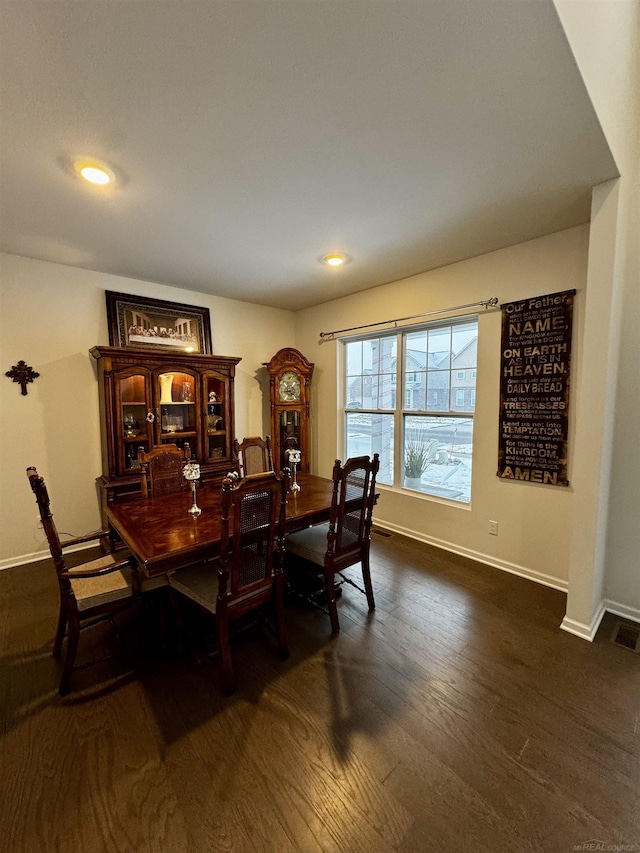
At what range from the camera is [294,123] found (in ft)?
5.01

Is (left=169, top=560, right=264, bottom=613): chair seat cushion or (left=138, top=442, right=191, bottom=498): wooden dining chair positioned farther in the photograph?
(left=138, top=442, right=191, bottom=498): wooden dining chair

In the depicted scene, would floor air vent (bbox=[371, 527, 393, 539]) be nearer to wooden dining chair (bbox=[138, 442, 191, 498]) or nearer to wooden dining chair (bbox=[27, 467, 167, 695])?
wooden dining chair (bbox=[138, 442, 191, 498])

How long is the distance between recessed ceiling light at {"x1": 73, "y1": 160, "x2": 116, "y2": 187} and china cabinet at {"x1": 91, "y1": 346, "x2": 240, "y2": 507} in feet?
4.85

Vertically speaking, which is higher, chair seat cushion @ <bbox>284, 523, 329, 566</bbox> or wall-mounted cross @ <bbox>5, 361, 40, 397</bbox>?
wall-mounted cross @ <bbox>5, 361, 40, 397</bbox>

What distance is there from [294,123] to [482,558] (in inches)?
131

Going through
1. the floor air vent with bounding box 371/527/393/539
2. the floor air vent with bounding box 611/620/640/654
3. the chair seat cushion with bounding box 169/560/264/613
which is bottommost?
the floor air vent with bounding box 611/620/640/654

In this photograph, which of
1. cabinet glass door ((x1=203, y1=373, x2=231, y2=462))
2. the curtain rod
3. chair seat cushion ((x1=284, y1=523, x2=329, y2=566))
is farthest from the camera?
cabinet glass door ((x1=203, y1=373, x2=231, y2=462))

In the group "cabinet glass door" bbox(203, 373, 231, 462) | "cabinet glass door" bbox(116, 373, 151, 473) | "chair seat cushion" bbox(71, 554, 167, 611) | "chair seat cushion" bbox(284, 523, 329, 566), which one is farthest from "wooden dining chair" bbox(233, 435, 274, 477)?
"chair seat cushion" bbox(71, 554, 167, 611)

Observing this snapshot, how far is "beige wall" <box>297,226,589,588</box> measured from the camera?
101 inches

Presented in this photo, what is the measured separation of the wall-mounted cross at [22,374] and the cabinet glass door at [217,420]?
1506 mm

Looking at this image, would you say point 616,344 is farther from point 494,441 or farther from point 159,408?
point 159,408

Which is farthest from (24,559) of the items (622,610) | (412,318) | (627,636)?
(622,610)

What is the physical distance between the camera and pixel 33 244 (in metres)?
2.71

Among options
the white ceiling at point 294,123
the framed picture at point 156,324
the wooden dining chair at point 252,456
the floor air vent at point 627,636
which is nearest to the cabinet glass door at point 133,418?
the framed picture at point 156,324
